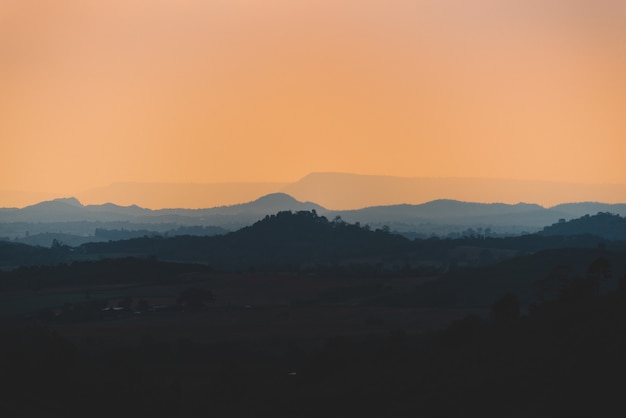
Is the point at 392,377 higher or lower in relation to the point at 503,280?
lower

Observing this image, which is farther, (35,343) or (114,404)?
(35,343)

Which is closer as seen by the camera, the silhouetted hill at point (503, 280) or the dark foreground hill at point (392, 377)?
the dark foreground hill at point (392, 377)

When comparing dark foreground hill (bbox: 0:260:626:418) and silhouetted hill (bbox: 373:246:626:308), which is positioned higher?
silhouetted hill (bbox: 373:246:626:308)

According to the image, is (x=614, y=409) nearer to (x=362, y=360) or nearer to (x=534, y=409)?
(x=534, y=409)

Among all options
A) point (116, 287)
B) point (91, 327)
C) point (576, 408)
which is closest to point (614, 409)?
point (576, 408)

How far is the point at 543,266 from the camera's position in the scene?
601ft

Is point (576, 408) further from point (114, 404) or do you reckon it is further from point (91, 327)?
point (91, 327)

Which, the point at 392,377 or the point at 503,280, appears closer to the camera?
the point at 392,377

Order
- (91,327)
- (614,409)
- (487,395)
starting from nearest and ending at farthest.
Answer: (614,409) < (487,395) < (91,327)

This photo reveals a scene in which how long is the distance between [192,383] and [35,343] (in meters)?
25.5

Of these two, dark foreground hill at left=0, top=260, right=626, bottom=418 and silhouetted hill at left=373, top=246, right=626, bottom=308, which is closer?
dark foreground hill at left=0, top=260, right=626, bottom=418

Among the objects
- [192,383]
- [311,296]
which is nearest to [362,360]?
[192,383]

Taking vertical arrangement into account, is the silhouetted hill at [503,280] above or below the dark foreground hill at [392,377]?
above

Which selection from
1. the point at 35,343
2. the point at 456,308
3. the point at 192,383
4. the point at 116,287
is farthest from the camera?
the point at 116,287
